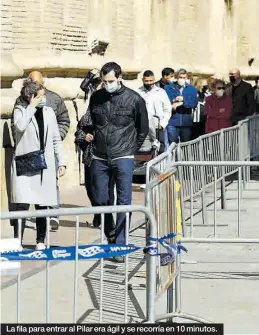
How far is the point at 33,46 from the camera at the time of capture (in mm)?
16781

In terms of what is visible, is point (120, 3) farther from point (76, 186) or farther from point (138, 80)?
point (76, 186)

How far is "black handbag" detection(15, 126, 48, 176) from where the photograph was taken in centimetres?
1120

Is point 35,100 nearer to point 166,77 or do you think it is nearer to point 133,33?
point 166,77

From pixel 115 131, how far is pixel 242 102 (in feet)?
31.7

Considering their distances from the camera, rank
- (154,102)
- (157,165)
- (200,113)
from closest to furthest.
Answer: (157,165) < (154,102) < (200,113)

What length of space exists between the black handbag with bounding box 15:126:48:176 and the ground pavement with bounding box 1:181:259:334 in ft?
1.95

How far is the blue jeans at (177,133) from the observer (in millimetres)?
A: 19109

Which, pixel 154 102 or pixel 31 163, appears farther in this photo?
pixel 154 102

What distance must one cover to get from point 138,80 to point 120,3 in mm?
1637

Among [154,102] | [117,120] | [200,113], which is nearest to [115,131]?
[117,120]

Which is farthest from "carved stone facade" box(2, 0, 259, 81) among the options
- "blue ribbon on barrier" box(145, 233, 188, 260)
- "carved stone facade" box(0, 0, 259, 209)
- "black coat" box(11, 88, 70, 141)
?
"blue ribbon on barrier" box(145, 233, 188, 260)

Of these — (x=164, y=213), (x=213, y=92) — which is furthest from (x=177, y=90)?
(x=164, y=213)

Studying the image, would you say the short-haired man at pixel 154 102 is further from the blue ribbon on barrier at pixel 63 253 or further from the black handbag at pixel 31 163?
the blue ribbon on barrier at pixel 63 253

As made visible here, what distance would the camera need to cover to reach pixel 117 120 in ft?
37.4
